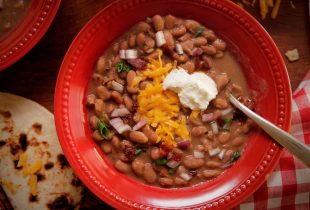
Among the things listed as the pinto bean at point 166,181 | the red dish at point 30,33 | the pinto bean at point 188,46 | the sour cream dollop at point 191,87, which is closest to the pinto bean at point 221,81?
the sour cream dollop at point 191,87

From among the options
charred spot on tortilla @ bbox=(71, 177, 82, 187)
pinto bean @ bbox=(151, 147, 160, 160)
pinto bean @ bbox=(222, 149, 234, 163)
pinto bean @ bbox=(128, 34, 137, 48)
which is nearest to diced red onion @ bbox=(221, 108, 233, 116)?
pinto bean @ bbox=(222, 149, 234, 163)

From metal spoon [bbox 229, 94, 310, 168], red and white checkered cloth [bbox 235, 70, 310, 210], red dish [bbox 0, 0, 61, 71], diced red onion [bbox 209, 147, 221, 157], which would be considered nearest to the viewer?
metal spoon [bbox 229, 94, 310, 168]

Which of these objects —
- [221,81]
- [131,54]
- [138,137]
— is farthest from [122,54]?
[221,81]

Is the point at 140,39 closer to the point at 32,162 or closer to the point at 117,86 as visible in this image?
the point at 117,86

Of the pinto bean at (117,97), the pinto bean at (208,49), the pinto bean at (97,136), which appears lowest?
the pinto bean at (97,136)

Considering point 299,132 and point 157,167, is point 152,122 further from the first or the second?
point 299,132

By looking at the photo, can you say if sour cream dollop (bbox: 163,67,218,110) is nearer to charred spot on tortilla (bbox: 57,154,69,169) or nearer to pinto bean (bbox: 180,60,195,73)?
pinto bean (bbox: 180,60,195,73)

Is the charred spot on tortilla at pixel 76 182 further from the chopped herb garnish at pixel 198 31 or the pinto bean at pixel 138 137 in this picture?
the chopped herb garnish at pixel 198 31
